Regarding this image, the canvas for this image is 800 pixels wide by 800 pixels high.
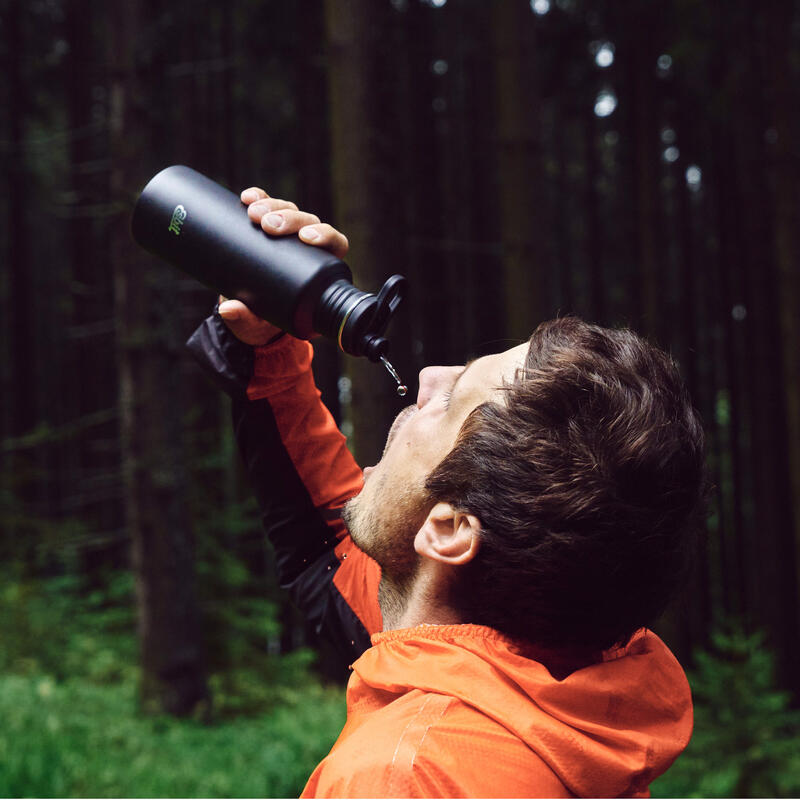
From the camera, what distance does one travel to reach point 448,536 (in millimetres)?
1651

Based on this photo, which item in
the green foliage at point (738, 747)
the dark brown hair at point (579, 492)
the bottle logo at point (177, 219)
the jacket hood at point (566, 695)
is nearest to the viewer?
the jacket hood at point (566, 695)

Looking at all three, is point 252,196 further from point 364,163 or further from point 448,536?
point 364,163

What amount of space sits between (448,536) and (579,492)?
266 mm

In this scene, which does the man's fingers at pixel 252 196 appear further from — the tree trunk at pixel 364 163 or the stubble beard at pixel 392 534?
the tree trunk at pixel 364 163

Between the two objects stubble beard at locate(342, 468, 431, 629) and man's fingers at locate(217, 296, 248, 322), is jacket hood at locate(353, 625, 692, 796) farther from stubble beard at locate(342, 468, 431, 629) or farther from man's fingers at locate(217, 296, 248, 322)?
man's fingers at locate(217, 296, 248, 322)

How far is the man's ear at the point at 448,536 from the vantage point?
5.26ft

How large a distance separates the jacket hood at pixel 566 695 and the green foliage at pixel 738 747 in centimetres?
384

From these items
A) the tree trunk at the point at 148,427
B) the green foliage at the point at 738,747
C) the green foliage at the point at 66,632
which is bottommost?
the green foliage at the point at 66,632

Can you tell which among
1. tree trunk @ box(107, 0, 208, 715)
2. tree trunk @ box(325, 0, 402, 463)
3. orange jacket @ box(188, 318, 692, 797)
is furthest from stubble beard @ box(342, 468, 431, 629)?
tree trunk @ box(107, 0, 208, 715)

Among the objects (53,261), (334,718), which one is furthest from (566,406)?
(53,261)

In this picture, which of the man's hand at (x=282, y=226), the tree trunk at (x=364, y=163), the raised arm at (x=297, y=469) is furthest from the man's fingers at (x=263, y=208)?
the tree trunk at (x=364, y=163)

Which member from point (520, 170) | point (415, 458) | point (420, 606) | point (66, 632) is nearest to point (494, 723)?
point (420, 606)

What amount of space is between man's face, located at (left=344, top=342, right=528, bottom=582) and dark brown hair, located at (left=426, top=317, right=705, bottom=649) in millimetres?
59

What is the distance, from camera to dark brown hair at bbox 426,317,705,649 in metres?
1.55
